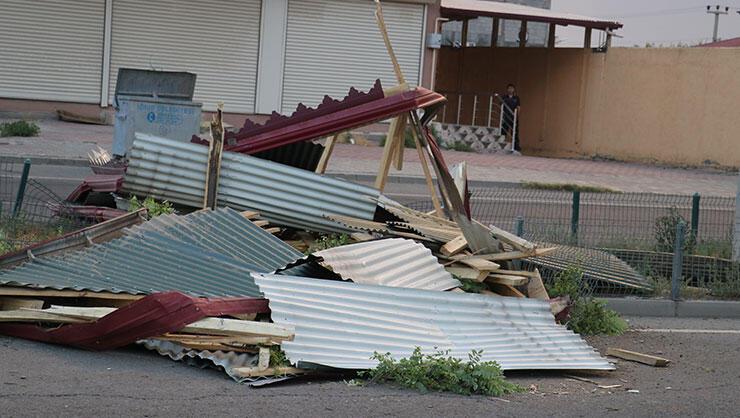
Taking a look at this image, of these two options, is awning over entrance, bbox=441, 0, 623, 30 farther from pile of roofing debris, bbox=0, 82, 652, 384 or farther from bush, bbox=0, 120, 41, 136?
pile of roofing debris, bbox=0, 82, 652, 384

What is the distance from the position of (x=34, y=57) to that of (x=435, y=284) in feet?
73.1

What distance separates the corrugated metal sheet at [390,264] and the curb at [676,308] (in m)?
2.36

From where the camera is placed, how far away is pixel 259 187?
1049 cm

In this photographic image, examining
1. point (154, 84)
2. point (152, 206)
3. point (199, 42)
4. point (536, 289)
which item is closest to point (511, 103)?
point (199, 42)

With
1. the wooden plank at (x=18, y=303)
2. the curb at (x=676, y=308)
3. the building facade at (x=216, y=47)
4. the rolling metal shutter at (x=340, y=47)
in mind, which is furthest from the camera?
the rolling metal shutter at (x=340, y=47)

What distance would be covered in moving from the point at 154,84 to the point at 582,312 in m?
9.93

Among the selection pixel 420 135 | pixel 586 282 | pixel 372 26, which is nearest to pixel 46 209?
pixel 420 135

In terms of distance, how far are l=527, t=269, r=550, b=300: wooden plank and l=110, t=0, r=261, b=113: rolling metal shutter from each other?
21.3 metres

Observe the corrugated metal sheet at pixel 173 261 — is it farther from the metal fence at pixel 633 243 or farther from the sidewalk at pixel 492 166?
the sidewalk at pixel 492 166

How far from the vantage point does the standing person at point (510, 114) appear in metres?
32.2

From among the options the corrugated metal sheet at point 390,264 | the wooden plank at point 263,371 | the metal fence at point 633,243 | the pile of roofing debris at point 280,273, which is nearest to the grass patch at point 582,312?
the metal fence at point 633,243

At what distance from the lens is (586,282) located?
33.5ft

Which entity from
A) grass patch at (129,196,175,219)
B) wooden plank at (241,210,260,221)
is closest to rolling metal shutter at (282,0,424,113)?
grass patch at (129,196,175,219)

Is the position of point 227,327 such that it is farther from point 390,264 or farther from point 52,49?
point 52,49
